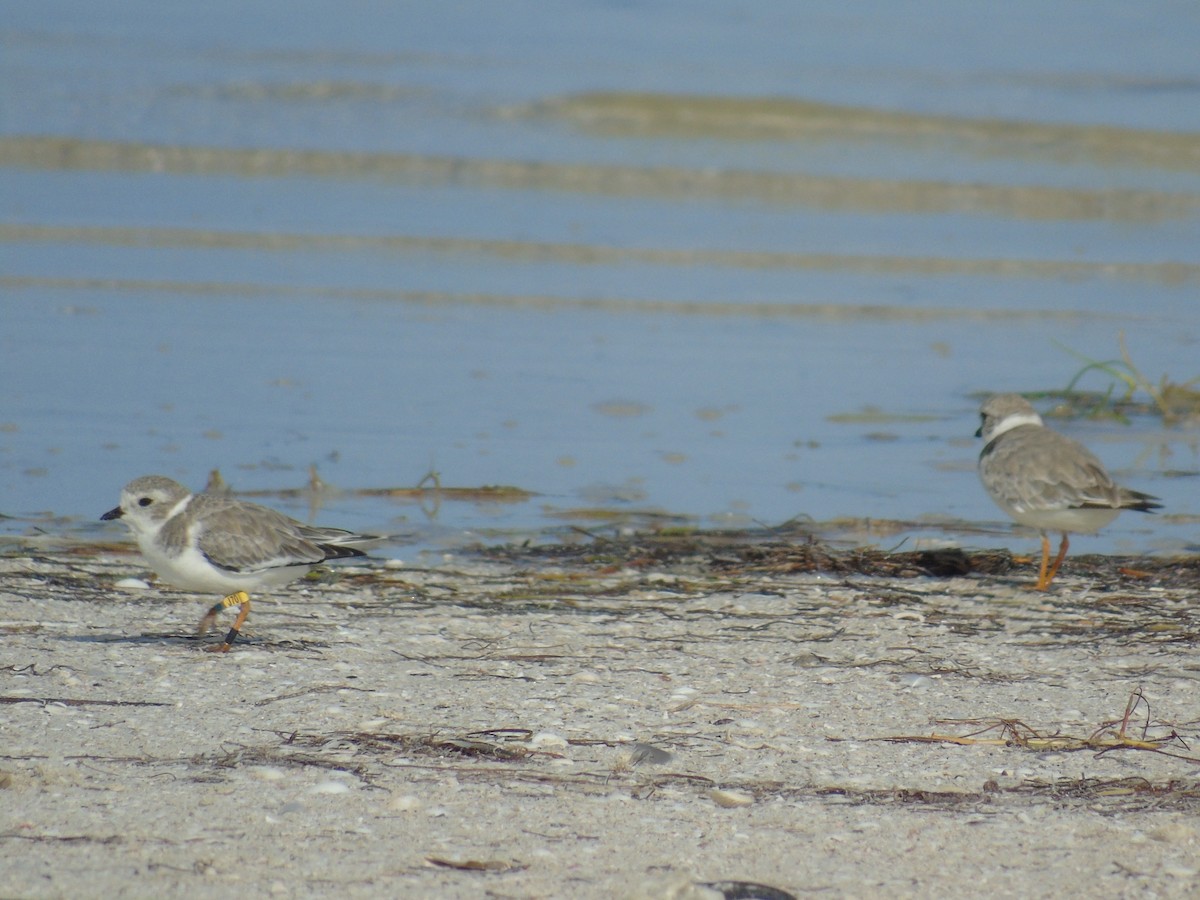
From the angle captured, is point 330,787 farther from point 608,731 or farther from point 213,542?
point 213,542

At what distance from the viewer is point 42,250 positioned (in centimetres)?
1125

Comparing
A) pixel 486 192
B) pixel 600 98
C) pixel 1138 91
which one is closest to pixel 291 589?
pixel 486 192

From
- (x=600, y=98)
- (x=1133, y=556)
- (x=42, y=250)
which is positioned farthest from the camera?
(x=600, y=98)

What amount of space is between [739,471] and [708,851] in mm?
4066

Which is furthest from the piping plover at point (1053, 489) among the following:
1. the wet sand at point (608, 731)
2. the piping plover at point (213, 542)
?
the piping plover at point (213, 542)

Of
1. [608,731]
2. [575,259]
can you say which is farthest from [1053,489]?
[575,259]

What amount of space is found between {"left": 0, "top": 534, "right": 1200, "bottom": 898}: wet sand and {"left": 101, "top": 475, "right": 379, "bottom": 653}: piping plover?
0.17 meters

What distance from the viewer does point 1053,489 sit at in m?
5.78

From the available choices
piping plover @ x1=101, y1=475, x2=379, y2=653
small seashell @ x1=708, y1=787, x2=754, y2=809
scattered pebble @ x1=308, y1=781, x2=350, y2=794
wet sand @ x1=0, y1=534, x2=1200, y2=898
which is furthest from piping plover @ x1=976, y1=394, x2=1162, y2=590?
scattered pebble @ x1=308, y1=781, x2=350, y2=794

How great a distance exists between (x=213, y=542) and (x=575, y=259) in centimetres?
746

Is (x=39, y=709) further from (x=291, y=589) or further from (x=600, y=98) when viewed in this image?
(x=600, y=98)

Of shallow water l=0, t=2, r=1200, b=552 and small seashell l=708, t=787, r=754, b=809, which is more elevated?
shallow water l=0, t=2, r=1200, b=552

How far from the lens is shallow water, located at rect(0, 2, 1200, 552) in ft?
23.3

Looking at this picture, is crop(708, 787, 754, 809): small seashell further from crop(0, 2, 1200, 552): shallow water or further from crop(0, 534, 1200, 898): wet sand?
crop(0, 2, 1200, 552): shallow water
